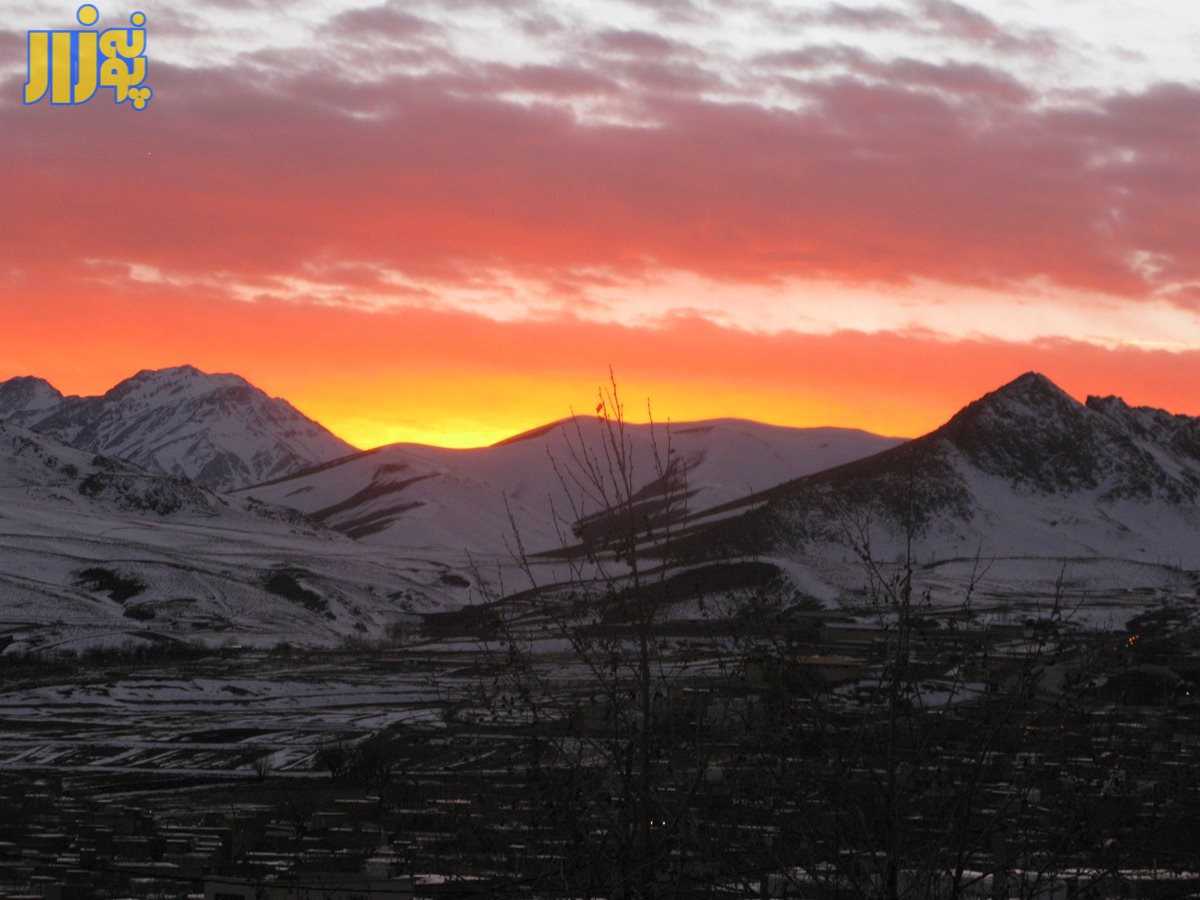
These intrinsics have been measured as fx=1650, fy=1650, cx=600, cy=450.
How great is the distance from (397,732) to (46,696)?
35.8 metres

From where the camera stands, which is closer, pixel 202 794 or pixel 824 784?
pixel 824 784

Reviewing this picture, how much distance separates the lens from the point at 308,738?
74.6 meters

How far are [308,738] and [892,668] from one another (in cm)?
6509

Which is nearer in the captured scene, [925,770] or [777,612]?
[925,770]

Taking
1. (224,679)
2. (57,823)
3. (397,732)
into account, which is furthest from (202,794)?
(224,679)

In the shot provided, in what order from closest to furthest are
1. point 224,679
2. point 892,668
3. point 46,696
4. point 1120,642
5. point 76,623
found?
point 892,668
point 1120,642
point 46,696
point 224,679
point 76,623

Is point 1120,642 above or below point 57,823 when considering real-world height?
above

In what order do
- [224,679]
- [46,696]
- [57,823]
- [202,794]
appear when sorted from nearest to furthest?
[57,823] → [202,794] → [46,696] → [224,679]

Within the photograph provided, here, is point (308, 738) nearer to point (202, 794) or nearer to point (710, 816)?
point (202, 794)

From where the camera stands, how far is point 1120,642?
43.3ft

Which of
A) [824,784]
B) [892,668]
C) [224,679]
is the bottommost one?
[224,679]

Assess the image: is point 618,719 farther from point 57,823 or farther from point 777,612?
point 57,823

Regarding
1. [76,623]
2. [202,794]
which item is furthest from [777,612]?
[76,623]

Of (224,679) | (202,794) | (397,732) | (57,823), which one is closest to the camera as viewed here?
(57,823)
